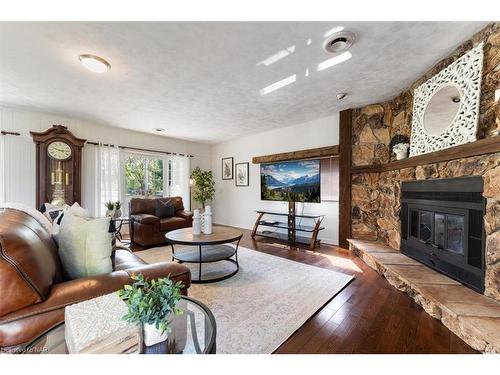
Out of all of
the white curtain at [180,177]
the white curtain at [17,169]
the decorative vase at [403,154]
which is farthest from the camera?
the white curtain at [180,177]

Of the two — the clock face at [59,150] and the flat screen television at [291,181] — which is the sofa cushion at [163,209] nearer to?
the clock face at [59,150]

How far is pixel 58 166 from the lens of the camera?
389cm

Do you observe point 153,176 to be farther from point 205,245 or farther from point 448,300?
point 448,300

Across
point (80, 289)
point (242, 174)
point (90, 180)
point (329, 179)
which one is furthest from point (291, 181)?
point (90, 180)

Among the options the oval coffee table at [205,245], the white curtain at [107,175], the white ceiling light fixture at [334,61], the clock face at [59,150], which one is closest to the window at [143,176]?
the white curtain at [107,175]

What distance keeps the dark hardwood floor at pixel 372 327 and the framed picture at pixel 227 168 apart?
4.26 m

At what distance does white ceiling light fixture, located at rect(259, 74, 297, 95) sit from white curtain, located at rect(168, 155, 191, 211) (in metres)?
3.52

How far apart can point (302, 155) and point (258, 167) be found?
4.29ft

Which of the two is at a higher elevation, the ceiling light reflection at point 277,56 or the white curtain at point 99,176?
the ceiling light reflection at point 277,56

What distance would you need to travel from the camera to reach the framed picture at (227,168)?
19.6 ft

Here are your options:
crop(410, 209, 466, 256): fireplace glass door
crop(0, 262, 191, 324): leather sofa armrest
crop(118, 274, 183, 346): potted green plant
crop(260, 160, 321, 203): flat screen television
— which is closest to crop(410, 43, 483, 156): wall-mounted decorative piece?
crop(410, 209, 466, 256): fireplace glass door

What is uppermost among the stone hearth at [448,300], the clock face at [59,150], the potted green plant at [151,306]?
the clock face at [59,150]
